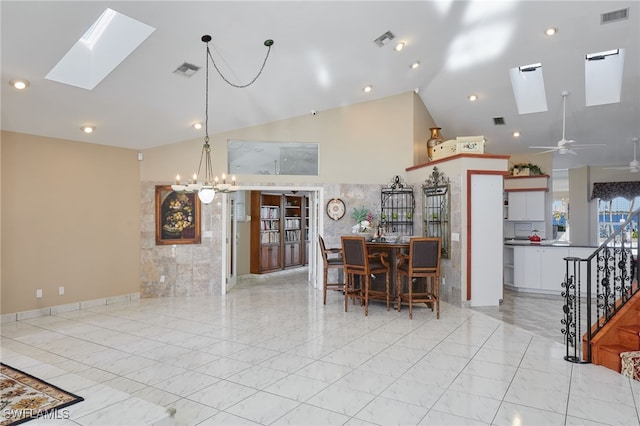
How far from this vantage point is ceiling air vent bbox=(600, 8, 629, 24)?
5.06 m

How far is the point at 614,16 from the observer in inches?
203

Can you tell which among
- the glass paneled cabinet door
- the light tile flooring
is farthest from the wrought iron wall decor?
the light tile flooring

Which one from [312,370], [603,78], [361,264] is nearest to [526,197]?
[603,78]

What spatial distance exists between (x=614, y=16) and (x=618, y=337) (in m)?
4.26

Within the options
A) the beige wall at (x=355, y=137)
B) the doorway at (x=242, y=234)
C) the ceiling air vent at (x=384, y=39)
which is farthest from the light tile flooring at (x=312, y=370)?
the ceiling air vent at (x=384, y=39)

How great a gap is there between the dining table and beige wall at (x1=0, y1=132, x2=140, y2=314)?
422 centimetres

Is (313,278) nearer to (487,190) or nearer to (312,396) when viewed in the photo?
(487,190)

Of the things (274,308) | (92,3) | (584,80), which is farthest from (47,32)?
(584,80)

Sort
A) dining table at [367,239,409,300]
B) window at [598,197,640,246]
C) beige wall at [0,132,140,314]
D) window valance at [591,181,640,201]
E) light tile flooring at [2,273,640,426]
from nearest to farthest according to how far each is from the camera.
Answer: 1. light tile flooring at [2,273,640,426]
2. beige wall at [0,132,140,314]
3. dining table at [367,239,409,300]
4. window valance at [591,181,640,201]
5. window at [598,197,640,246]

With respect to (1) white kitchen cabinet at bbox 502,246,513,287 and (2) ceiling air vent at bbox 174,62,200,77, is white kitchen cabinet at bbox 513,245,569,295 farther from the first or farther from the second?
(2) ceiling air vent at bbox 174,62,200,77

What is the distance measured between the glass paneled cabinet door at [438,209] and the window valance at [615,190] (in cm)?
671

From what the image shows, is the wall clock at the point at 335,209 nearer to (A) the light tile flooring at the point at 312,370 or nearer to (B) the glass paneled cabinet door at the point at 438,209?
(B) the glass paneled cabinet door at the point at 438,209

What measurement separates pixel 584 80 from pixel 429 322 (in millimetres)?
4940

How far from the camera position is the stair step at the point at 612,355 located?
3.49 metres
